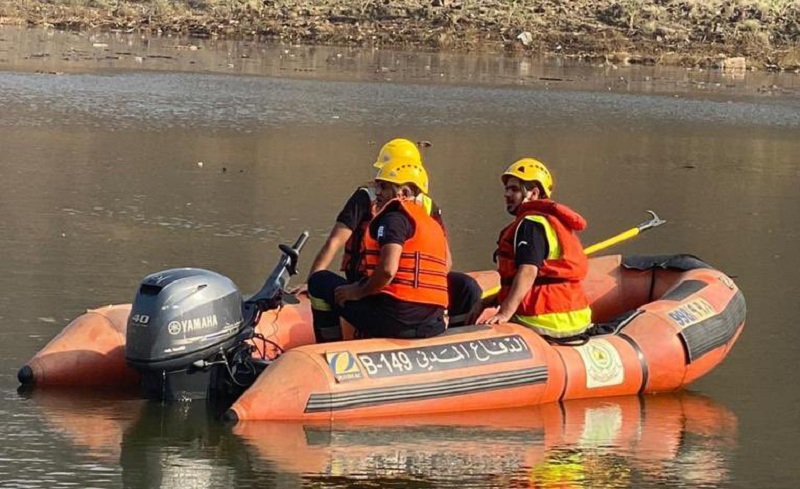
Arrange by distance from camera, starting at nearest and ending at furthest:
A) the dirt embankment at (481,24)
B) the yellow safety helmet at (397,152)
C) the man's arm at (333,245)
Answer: the yellow safety helmet at (397,152), the man's arm at (333,245), the dirt embankment at (481,24)

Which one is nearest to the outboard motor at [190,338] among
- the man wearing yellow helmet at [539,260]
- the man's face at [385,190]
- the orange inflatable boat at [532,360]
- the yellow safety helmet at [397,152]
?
the orange inflatable boat at [532,360]

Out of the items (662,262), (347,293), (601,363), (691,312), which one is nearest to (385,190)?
(347,293)

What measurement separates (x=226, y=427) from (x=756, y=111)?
68.1ft

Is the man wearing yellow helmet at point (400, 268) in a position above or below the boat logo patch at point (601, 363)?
above

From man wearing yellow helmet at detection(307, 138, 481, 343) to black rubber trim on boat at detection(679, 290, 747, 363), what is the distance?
121 cm

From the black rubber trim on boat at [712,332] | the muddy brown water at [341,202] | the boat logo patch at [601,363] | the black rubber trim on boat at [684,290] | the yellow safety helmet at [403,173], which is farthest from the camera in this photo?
the black rubber trim on boat at [684,290]

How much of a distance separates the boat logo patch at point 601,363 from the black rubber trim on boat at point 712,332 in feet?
1.60

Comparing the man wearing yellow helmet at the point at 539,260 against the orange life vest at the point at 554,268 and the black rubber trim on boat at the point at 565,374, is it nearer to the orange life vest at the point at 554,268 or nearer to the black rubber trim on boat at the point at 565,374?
the orange life vest at the point at 554,268

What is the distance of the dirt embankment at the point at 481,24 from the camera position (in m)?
38.2

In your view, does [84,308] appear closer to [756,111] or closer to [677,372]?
[677,372]

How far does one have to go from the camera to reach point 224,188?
51.1 ft

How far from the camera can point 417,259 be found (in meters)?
8.37

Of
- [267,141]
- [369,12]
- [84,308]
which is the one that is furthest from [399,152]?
[369,12]

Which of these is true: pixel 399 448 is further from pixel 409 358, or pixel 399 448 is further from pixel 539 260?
pixel 539 260
